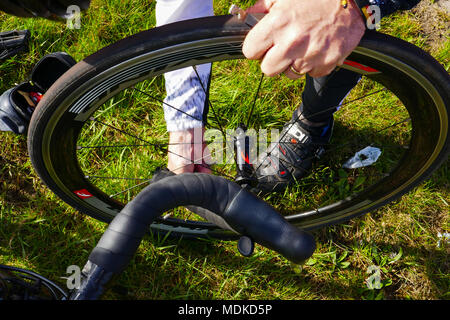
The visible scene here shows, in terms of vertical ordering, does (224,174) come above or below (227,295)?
above

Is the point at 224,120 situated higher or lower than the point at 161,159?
higher

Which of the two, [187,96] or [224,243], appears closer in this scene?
[187,96]

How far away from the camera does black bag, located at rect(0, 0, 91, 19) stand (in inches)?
35.2

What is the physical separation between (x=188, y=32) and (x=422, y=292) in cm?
174

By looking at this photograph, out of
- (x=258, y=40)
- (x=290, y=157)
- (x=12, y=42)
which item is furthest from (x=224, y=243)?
(x=12, y=42)

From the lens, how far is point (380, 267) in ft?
6.38

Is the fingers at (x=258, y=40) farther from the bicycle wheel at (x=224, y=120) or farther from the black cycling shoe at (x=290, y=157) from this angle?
the black cycling shoe at (x=290, y=157)

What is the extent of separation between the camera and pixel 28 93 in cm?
203

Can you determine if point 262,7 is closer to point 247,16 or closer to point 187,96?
point 247,16

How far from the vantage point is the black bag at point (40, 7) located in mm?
894

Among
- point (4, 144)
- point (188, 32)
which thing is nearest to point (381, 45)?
point (188, 32)

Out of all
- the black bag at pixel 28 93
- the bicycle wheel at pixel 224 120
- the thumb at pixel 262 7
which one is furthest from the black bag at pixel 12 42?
the thumb at pixel 262 7

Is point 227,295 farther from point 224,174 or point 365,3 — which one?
point 365,3

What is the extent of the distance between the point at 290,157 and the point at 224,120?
424mm
